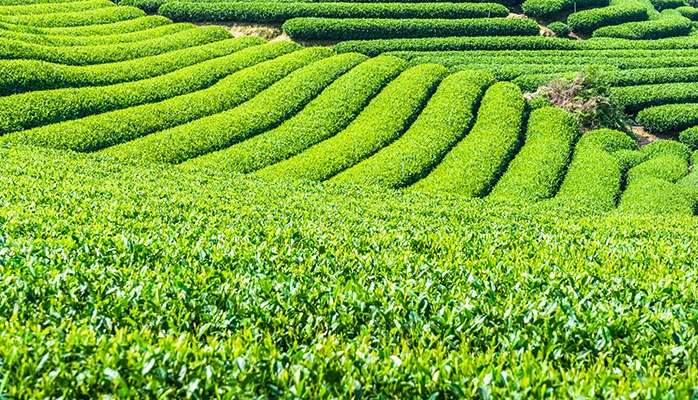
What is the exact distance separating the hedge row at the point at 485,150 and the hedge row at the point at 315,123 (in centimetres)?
767

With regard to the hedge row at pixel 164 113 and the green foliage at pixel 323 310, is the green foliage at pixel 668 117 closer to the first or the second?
the hedge row at pixel 164 113

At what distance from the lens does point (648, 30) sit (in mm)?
64688

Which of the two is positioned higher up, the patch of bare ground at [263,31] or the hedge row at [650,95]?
the patch of bare ground at [263,31]

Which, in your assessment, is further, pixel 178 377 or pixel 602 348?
pixel 602 348

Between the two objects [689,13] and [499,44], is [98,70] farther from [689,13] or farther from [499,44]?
[689,13]

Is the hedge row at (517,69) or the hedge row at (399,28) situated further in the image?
the hedge row at (399,28)

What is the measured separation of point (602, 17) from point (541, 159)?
38.5 meters

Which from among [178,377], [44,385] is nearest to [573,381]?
[178,377]

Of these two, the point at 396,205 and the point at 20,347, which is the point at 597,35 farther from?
the point at 20,347

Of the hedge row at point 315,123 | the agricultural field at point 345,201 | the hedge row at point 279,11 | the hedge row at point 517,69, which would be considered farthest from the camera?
the hedge row at point 279,11

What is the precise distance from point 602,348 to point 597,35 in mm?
63398

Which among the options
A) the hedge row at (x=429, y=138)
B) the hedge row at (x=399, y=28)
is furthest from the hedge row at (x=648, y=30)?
the hedge row at (x=429, y=138)

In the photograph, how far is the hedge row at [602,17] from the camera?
208 ft

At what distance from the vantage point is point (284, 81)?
42031 mm
